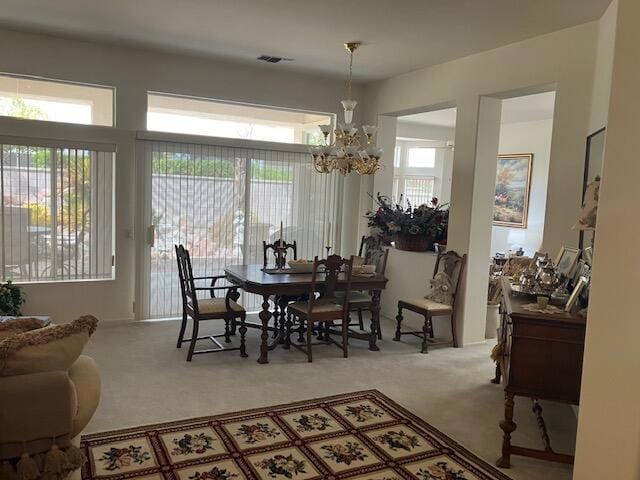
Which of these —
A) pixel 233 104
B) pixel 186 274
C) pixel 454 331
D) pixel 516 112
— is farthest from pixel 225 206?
pixel 516 112

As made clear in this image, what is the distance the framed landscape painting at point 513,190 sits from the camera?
28.5 feet

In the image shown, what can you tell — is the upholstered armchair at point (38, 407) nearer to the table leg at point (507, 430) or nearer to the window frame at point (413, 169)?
the table leg at point (507, 430)

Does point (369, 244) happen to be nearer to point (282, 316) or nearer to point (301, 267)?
point (301, 267)

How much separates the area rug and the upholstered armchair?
0.65m

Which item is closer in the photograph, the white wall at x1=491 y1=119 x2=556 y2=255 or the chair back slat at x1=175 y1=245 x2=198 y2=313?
the chair back slat at x1=175 y1=245 x2=198 y2=313

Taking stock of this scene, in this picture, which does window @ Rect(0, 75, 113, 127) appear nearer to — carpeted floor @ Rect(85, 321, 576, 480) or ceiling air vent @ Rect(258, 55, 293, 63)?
ceiling air vent @ Rect(258, 55, 293, 63)

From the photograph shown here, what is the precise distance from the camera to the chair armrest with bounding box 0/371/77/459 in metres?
2.05

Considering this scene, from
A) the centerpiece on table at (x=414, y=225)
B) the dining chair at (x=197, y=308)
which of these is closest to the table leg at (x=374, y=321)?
the centerpiece on table at (x=414, y=225)

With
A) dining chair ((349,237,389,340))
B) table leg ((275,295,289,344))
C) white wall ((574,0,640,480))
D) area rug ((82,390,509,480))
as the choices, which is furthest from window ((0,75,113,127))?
white wall ((574,0,640,480))

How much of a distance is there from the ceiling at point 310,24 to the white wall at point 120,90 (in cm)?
25

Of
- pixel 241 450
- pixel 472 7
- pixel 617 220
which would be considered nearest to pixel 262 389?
pixel 241 450

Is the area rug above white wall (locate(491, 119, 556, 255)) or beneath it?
beneath

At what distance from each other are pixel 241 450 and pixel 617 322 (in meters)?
2.12

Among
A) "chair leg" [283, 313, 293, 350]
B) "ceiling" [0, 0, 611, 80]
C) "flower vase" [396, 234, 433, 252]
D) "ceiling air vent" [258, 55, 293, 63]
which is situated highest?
"ceiling air vent" [258, 55, 293, 63]
